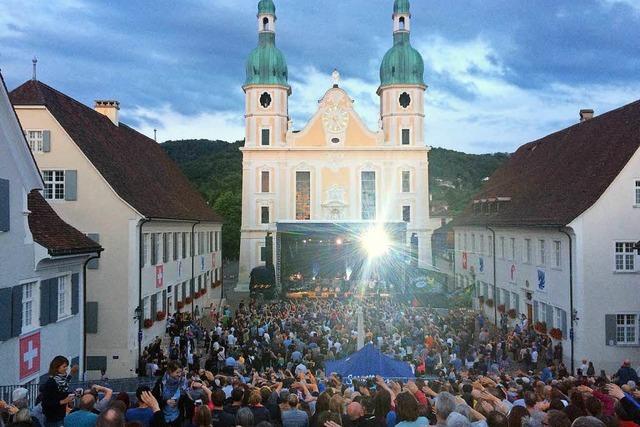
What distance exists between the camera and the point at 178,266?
28.7 metres

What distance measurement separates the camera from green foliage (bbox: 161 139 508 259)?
68438mm

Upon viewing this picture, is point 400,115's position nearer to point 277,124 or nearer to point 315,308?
point 277,124

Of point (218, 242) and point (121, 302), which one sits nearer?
point (121, 302)

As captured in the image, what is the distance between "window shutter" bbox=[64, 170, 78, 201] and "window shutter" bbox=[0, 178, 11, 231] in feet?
27.5

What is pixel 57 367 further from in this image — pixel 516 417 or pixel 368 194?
pixel 368 194

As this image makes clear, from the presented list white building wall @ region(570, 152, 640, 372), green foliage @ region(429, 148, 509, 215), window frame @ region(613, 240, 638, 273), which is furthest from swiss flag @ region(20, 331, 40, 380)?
green foliage @ region(429, 148, 509, 215)

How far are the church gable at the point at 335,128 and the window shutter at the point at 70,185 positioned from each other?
30.2m

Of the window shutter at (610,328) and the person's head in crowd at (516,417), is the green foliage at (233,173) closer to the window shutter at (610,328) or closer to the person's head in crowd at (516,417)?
the window shutter at (610,328)

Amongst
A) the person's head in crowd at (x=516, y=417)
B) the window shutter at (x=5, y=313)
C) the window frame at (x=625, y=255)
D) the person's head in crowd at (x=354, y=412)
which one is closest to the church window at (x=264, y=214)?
the window frame at (x=625, y=255)

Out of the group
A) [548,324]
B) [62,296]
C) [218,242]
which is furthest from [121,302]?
[218,242]

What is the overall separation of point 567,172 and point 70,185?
19.3 m

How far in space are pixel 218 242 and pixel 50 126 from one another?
2094 centimetres

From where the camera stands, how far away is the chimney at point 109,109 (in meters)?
30.5

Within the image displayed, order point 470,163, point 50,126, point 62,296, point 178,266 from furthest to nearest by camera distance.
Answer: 1. point 470,163
2. point 178,266
3. point 50,126
4. point 62,296
